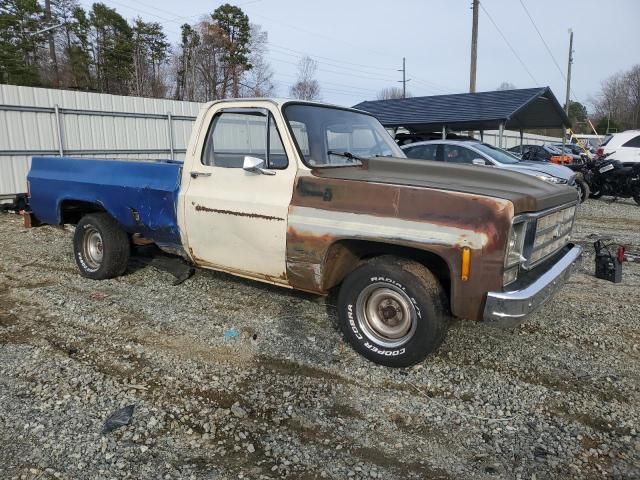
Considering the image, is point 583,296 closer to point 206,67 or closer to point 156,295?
point 156,295

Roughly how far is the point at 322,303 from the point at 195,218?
5.12 feet

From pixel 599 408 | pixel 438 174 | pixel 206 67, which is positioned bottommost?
pixel 599 408

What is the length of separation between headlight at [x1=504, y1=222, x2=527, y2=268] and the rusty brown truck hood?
0.12m

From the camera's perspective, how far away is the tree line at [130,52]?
37.8 metres

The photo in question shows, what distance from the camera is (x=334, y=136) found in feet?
15.1

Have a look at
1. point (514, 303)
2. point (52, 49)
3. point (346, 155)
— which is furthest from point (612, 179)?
point (52, 49)

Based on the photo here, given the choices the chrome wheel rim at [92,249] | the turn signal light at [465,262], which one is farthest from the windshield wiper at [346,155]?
the chrome wheel rim at [92,249]

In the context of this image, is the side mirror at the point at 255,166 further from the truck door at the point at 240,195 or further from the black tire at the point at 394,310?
the black tire at the point at 394,310

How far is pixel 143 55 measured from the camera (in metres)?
45.3

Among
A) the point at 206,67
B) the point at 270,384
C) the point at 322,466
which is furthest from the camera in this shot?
the point at 206,67

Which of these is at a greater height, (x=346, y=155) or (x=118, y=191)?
(x=346, y=155)

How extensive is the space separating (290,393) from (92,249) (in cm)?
365

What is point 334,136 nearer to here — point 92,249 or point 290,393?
point 290,393

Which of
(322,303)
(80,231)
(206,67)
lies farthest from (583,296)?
(206,67)
